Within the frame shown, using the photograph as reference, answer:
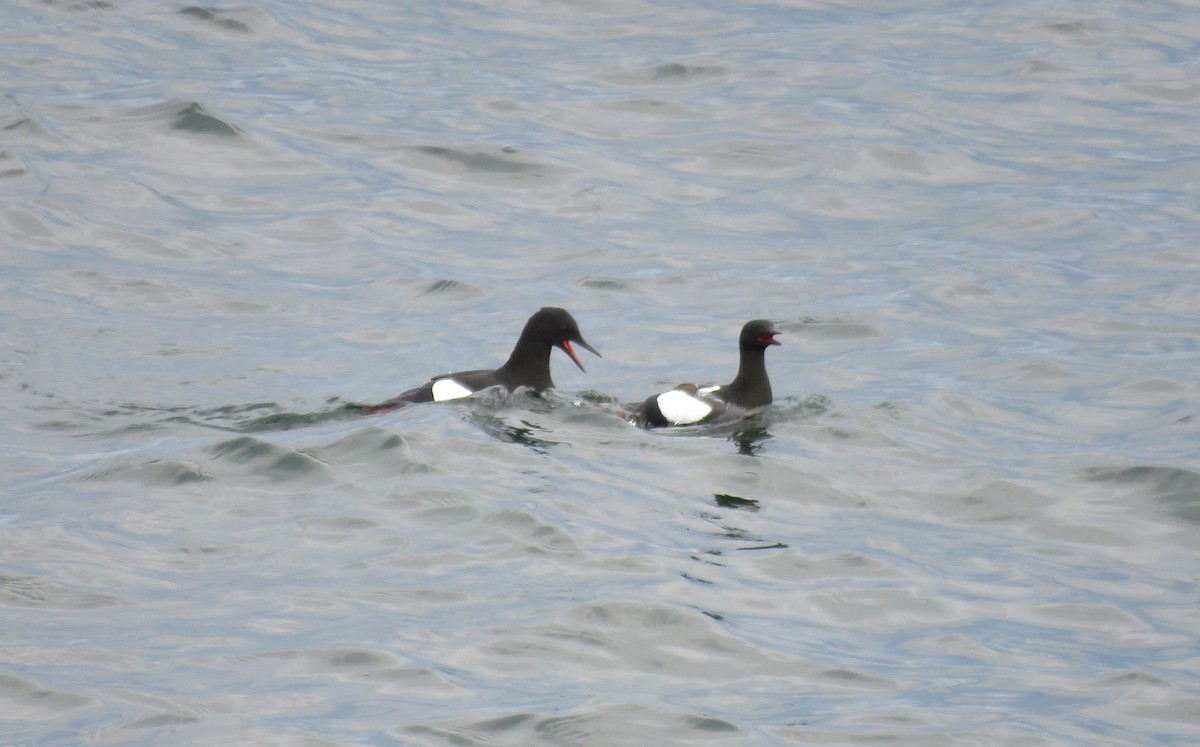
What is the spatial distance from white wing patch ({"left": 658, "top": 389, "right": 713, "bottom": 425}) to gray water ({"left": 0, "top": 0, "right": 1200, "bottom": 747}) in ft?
1.06

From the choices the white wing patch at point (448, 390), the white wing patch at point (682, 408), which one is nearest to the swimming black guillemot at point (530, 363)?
the white wing patch at point (448, 390)

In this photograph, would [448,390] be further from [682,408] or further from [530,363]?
[682,408]

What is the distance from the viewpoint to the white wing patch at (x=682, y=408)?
12438mm

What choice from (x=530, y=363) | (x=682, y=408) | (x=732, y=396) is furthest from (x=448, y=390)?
(x=732, y=396)

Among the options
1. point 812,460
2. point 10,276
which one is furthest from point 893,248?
point 10,276

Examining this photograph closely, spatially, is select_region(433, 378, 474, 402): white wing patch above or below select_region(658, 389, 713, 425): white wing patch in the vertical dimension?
below

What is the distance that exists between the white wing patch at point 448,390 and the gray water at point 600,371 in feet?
0.79

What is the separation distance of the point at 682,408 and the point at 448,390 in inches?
73.7

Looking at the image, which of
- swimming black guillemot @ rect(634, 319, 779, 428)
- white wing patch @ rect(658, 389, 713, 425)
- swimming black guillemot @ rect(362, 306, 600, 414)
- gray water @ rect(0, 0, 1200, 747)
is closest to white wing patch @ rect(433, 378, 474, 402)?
swimming black guillemot @ rect(362, 306, 600, 414)

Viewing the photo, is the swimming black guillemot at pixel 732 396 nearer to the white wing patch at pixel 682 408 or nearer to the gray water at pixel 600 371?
the white wing patch at pixel 682 408

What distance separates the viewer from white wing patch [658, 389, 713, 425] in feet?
40.8

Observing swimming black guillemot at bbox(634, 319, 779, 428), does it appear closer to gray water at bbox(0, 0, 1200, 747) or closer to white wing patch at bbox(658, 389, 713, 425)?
white wing patch at bbox(658, 389, 713, 425)

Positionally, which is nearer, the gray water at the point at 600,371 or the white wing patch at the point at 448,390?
the gray water at the point at 600,371

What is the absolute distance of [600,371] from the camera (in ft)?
49.5
